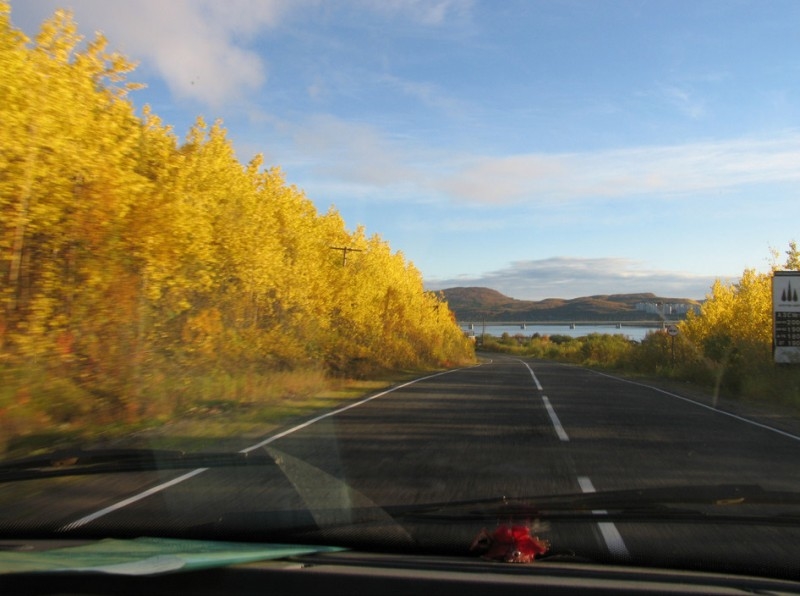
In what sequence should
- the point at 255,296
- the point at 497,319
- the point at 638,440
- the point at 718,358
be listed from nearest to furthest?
the point at 638,440
the point at 255,296
the point at 718,358
the point at 497,319

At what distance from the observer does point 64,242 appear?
41.0 feet

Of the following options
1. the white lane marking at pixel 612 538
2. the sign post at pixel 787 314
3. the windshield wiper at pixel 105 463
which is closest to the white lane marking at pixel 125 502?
the windshield wiper at pixel 105 463

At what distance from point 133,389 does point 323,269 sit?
14.7 m

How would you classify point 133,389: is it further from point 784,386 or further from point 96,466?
point 784,386

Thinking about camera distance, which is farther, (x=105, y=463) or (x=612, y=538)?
(x=105, y=463)

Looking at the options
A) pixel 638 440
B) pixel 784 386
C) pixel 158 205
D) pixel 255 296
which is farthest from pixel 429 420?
pixel 784 386

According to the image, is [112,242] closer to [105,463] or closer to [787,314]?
[105,463]

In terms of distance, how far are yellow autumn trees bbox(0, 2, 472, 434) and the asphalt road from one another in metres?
4.18

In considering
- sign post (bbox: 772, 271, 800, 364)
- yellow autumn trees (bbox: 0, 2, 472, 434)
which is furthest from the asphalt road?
sign post (bbox: 772, 271, 800, 364)

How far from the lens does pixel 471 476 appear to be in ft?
26.5

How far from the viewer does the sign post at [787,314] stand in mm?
22469

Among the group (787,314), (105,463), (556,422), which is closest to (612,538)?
(105,463)

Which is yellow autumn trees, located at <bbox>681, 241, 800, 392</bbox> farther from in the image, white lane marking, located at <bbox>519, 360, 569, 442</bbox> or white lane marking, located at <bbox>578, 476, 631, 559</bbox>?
white lane marking, located at <bbox>578, 476, 631, 559</bbox>

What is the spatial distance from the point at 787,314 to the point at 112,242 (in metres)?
20.2
